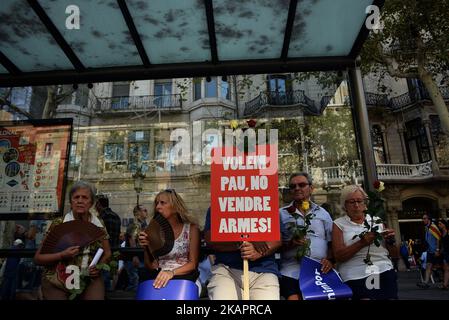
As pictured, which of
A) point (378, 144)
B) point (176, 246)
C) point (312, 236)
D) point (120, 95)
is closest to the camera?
point (176, 246)

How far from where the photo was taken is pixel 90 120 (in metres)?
5.87

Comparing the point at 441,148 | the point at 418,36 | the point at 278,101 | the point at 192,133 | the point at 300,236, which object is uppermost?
the point at 418,36

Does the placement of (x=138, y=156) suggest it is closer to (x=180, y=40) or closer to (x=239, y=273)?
(x=180, y=40)

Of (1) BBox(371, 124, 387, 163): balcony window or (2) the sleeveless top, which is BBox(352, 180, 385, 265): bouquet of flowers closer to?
(2) the sleeveless top

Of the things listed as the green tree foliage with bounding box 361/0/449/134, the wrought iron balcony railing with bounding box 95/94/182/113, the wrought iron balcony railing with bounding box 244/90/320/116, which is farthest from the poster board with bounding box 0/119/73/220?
the green tree foliage with bounding box 361/0/449/134

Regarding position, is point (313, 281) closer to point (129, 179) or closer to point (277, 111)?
point (277, 111)

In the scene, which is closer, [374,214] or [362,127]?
[374,214]

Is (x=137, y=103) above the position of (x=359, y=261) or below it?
above

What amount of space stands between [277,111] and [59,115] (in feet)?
11.0

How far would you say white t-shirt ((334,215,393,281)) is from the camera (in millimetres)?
3105

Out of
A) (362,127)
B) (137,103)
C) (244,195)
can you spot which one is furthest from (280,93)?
(244,195)

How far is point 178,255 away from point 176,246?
0.08 meters

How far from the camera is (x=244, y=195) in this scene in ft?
9.02

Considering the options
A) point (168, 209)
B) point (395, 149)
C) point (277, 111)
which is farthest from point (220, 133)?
point (395, 149)
